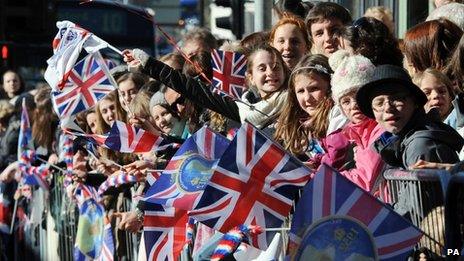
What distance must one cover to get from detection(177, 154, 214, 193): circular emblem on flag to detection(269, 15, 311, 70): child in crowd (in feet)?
6.00

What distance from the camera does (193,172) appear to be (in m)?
7.29

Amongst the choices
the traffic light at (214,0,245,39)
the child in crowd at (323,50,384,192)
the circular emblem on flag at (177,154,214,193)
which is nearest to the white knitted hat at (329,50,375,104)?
the child in crowd at (323,50,384,192)

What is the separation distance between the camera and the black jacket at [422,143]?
5.96m

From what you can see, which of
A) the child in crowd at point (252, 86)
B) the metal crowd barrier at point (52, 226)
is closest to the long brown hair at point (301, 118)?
the child in crowd at point (252, 86)

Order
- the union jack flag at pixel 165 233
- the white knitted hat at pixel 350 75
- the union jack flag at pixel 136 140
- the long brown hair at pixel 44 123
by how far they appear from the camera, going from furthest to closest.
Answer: the long brown hair at pixel 44 123 → the union jack flag at pixel 136 140 → the union jack flag at pixel 165 233 → the white knitted hat at pixel 350 75

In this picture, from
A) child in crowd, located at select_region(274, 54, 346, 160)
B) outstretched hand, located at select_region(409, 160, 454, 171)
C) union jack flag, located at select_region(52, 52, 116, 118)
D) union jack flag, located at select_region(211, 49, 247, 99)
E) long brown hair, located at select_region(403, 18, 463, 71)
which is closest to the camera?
outstretched hand, located at select_region(409, 160, 454, 171)

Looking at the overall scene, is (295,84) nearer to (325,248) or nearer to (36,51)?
(325,248)

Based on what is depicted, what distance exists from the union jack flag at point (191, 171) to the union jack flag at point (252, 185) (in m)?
1.04

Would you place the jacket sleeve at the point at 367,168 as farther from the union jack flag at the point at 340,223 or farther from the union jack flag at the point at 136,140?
the union jack flag at the point at 136,140

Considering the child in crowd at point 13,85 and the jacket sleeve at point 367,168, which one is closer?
the jacket sleeve at point 367,168

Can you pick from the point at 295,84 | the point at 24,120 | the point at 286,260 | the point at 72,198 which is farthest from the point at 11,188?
the point at 286,260

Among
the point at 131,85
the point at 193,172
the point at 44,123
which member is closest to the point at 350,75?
the point at 193,172

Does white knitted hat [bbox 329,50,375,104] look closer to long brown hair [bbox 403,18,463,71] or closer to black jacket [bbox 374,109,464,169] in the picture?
long brown hair [bbox 403,18,463,71]

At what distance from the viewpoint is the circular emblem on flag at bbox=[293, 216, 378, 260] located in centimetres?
551
